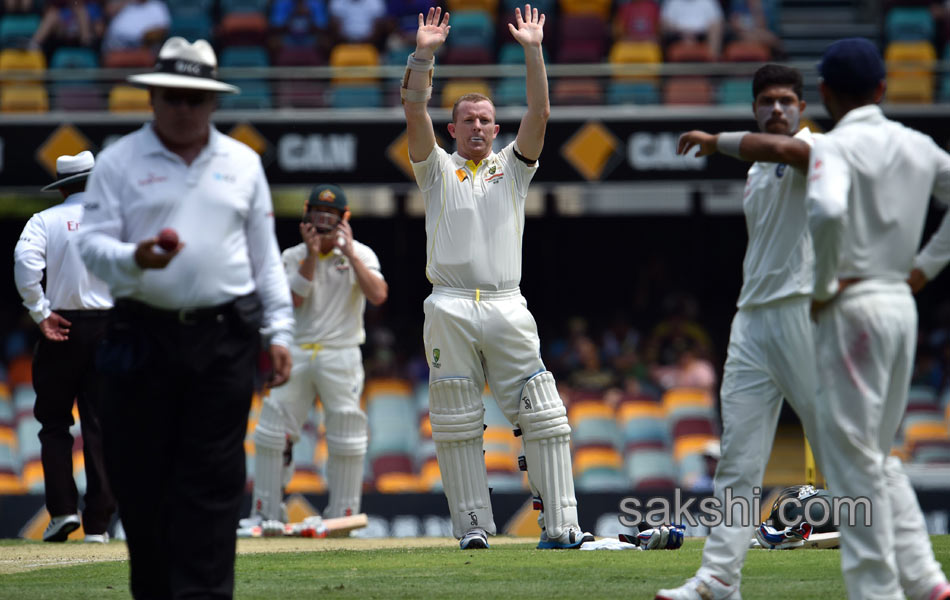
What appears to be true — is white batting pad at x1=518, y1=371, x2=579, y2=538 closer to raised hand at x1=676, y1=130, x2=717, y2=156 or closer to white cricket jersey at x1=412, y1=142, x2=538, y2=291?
white cricket jersey at x1=412, y1=142, x2=538, y2=291

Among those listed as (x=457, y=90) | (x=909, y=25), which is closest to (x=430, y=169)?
(x=457, y=90)

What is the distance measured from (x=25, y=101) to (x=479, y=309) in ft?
Result: 31.6

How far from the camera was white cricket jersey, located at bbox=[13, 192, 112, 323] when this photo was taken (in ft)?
30.3

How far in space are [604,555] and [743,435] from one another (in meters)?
2.16

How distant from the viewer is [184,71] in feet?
Result: 16.2

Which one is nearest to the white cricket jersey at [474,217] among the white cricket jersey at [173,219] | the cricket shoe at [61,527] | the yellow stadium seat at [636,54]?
the white cricket jersey at [173,219]

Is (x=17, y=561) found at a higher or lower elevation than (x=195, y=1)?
lower

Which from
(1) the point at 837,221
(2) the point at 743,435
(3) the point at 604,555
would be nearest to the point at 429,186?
(3) the point at 604,555

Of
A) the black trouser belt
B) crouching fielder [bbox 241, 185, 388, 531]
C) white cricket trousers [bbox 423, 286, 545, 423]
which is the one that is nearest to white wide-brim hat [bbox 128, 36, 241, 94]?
the black trouser belt

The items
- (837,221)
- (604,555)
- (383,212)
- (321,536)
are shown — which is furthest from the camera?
(383,212)

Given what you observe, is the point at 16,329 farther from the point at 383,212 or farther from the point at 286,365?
the point at 286,365

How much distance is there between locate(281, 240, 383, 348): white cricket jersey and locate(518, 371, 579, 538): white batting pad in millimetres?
3191

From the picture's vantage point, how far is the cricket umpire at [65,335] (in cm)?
928

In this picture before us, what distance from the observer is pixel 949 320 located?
56.6 ft
